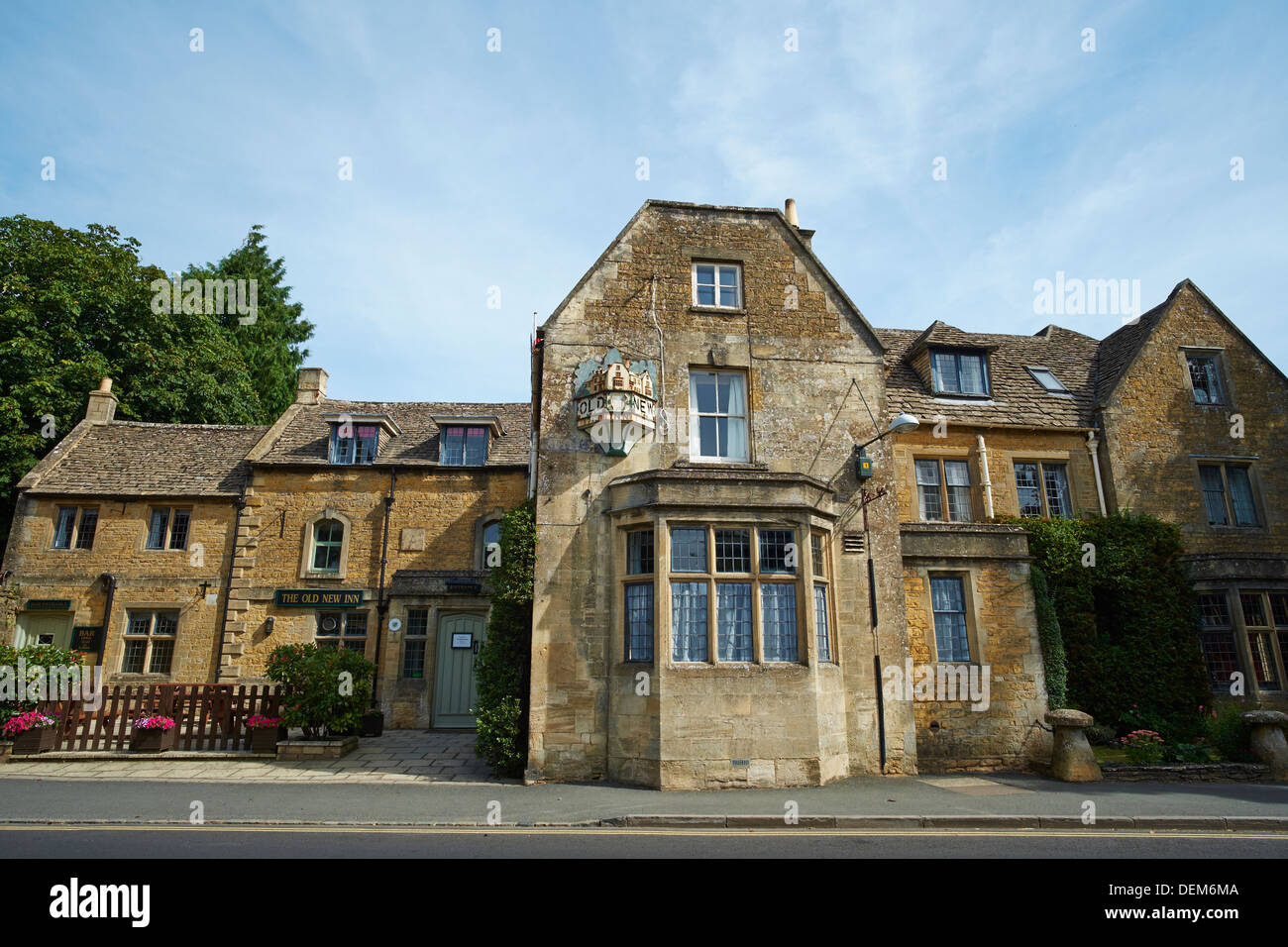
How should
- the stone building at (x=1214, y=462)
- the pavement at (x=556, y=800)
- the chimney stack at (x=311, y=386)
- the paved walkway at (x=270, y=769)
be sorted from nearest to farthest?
the pavement at (x=556, y=800) → the paved walkway at (x=270, y=769) → the stone building at (x=1214, y=462) → the chimney stack at (x=311, y=386)

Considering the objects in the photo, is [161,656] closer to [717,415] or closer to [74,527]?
[74,527]

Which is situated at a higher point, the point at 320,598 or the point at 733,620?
the point at 320,598

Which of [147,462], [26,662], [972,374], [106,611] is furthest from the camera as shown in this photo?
[147,462]

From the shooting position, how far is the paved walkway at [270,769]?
1212 centimetres

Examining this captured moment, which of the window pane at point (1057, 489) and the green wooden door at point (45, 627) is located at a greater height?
the window pane at point (1057, 489)

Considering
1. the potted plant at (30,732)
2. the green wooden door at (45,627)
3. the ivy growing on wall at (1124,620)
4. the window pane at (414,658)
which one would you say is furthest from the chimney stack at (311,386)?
the ivy growing on wall at (1124,620)

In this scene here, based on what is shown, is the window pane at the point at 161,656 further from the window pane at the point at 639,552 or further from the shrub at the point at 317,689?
the window pane at the point at 639,552

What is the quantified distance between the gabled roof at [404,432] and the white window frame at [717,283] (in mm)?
9824

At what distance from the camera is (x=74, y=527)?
22.0 metres

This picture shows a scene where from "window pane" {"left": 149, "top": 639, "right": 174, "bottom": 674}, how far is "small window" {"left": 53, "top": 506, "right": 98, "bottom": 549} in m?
4.11

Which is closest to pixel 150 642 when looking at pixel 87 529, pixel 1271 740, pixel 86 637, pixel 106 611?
pixel 106 611

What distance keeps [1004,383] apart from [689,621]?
13.4 meters

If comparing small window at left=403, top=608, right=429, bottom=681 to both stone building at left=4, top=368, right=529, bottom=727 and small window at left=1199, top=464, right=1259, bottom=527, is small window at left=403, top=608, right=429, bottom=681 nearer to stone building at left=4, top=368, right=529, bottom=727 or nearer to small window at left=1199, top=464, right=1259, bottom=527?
stone building at left=4, top=368, right=529, bottom=727
